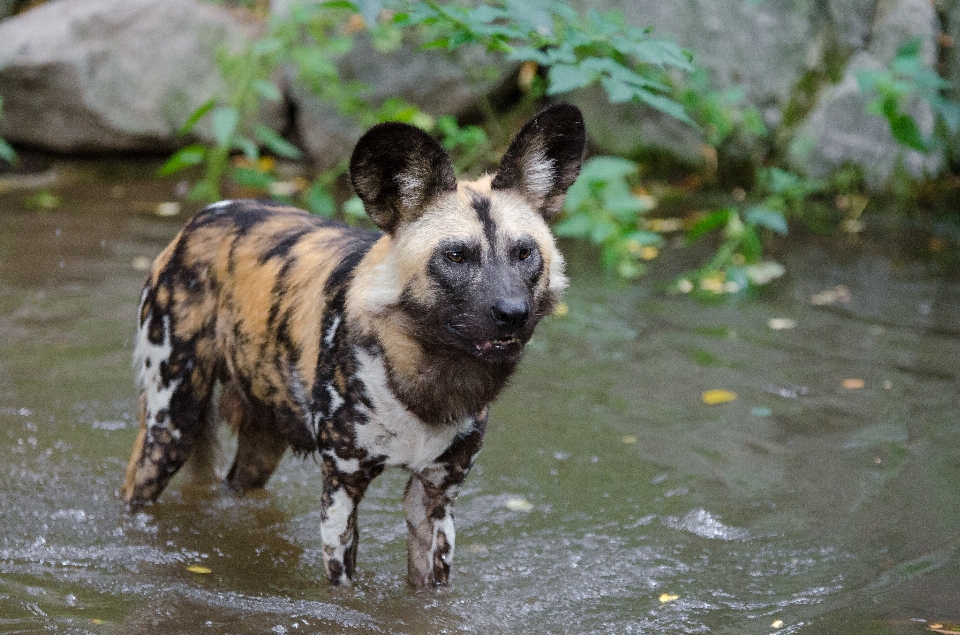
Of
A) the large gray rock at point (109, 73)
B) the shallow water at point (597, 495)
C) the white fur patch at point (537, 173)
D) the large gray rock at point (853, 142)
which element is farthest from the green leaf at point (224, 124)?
the large gray rock at point (853, 142)

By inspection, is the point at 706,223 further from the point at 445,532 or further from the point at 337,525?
the point at 337,525

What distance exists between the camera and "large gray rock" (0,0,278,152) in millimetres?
8203

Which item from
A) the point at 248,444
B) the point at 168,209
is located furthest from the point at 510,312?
the point at 168,209

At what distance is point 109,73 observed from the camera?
27.2 ft

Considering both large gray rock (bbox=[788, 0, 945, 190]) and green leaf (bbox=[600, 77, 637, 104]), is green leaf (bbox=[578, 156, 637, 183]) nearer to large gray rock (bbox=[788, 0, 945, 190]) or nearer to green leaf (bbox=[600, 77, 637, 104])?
green leaf (bbox=[600, 77, 637, 104])

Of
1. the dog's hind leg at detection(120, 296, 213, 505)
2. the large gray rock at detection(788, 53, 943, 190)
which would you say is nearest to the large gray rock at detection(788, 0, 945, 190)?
the large gray rock at detection(788, 53, 943, 190)

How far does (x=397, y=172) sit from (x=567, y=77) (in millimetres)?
635

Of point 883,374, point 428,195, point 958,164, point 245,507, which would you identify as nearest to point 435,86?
point 958,164

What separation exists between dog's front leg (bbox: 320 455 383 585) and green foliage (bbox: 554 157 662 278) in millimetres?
1910

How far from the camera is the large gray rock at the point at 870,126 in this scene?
293 inches

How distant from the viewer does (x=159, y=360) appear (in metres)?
3.56

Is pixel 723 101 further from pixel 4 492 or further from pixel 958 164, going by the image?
pixel 4 492

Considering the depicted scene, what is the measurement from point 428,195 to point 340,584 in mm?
1212

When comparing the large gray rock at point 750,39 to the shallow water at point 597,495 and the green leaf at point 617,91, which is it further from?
the green leaf at point 617,91
